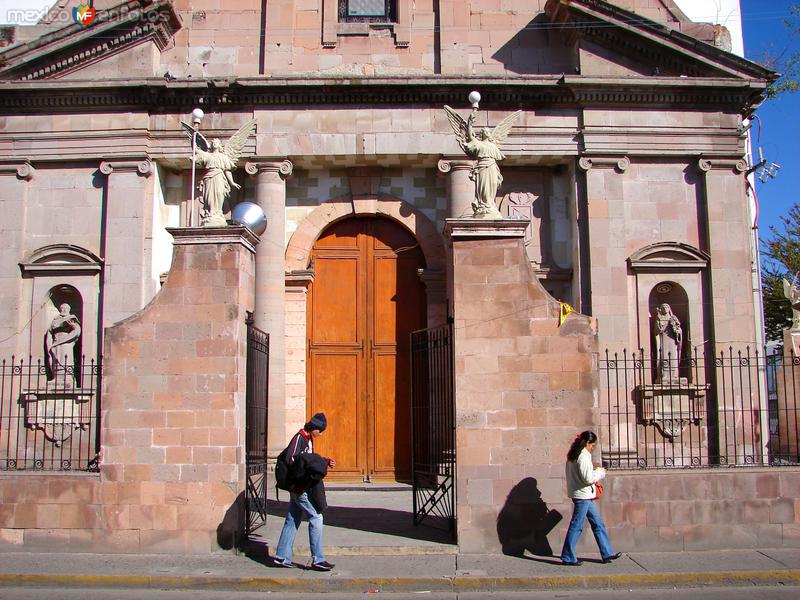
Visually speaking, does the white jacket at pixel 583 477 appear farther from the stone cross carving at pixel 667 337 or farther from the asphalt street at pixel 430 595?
the stone cross carving at pixel 667 337

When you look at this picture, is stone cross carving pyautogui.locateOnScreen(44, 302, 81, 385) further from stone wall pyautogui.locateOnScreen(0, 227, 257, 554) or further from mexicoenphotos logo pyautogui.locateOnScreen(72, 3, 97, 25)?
mexicoenphotos logo pyautogui.locateOnScreen(72, 3, 97, 25)

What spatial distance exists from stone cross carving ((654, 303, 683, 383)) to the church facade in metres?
0.08

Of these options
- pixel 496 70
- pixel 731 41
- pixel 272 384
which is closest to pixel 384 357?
pixel 272 384

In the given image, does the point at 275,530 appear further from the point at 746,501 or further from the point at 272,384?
the point at 746,501

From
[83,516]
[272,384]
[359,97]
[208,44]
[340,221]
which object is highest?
[208,44]

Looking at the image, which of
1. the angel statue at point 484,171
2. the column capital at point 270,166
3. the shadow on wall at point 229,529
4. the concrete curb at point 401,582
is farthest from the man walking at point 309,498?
the column capital at point 270,166

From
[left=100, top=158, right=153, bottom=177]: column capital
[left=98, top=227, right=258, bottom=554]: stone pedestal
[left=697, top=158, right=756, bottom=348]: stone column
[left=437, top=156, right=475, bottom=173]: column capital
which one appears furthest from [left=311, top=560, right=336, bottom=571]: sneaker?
[left=100, top=158, right=153, bottom=177]: column capital

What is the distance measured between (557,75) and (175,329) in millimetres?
10412

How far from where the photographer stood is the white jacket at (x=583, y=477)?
10836 millimetres

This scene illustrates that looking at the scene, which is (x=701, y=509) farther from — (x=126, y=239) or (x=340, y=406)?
(x=126, y=239)

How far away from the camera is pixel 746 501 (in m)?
11.9

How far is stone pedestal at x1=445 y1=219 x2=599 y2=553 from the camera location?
11609 millimetres

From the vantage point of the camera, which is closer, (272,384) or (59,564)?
(59,564)

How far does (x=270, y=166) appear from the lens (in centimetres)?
1834
